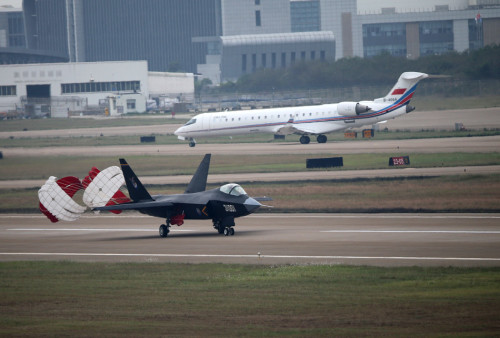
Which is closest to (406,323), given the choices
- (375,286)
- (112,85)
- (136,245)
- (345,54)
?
(375,286)

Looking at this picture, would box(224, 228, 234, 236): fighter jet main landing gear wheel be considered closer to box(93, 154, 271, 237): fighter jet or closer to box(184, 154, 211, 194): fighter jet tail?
box(93, 154, 271, 237): fighter jet

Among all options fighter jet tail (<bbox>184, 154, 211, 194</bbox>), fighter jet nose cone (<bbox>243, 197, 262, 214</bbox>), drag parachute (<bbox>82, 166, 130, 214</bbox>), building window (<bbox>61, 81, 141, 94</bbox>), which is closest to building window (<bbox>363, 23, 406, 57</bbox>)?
building window (<bbox>61, 81, 141, 94</bbox>)

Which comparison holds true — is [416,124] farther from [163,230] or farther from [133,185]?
[133,185]

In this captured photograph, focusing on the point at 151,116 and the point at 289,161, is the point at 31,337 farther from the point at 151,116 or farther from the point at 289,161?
the point at 151,116

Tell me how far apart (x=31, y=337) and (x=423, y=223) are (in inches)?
870

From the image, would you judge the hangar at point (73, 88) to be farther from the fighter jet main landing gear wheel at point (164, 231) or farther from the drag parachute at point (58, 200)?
the fighter jet main landing gear wheel at point (164, 231)

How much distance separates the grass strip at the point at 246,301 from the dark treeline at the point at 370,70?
286 feet

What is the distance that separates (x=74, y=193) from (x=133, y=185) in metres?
2.68

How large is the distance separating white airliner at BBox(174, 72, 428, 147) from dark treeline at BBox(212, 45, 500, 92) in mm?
33933

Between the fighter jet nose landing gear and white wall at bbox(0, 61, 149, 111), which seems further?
white wall at bbox(0, 61, 149, 111)

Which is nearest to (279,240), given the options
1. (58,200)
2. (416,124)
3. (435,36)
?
(58,200)

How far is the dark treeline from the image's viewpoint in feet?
383

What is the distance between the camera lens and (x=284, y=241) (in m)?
33.9

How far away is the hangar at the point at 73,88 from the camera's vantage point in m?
149
